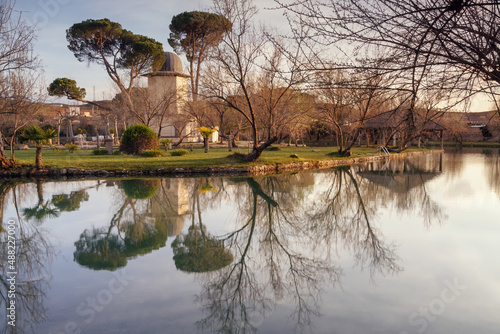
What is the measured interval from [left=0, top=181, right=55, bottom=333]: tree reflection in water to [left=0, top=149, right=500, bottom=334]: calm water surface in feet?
0.07

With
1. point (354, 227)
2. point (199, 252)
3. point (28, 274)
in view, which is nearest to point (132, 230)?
point (199, 252)

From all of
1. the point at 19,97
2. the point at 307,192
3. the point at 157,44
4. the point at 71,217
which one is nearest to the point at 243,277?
the point at 71,217

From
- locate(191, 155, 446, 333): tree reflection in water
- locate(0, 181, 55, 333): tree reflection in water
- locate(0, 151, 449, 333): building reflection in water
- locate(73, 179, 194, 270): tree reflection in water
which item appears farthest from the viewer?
locate(73, 179, 194, 270): tree reflection in water

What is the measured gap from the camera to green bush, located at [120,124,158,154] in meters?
22.7

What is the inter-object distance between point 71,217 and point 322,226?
18.9 feet

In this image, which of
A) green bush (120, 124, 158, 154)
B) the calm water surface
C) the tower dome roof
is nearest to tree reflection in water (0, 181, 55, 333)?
the calm water surface

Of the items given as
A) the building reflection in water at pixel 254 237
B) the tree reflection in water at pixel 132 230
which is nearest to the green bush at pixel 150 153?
the building reflection in water at pixel 254 237

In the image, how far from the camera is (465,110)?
417 centimetres

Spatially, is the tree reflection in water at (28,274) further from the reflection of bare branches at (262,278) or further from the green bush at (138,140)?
the green bush at (138,140)

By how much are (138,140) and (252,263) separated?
18.0 meters

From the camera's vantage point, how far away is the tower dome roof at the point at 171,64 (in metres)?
36.0

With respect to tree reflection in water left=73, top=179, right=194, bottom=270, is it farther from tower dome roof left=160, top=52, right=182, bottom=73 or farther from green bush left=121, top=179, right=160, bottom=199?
tower dome roof left=160, top=52, right=182, bottom=73

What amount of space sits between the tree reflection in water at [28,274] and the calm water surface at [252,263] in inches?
0.9

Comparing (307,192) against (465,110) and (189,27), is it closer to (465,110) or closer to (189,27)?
(465,110)
